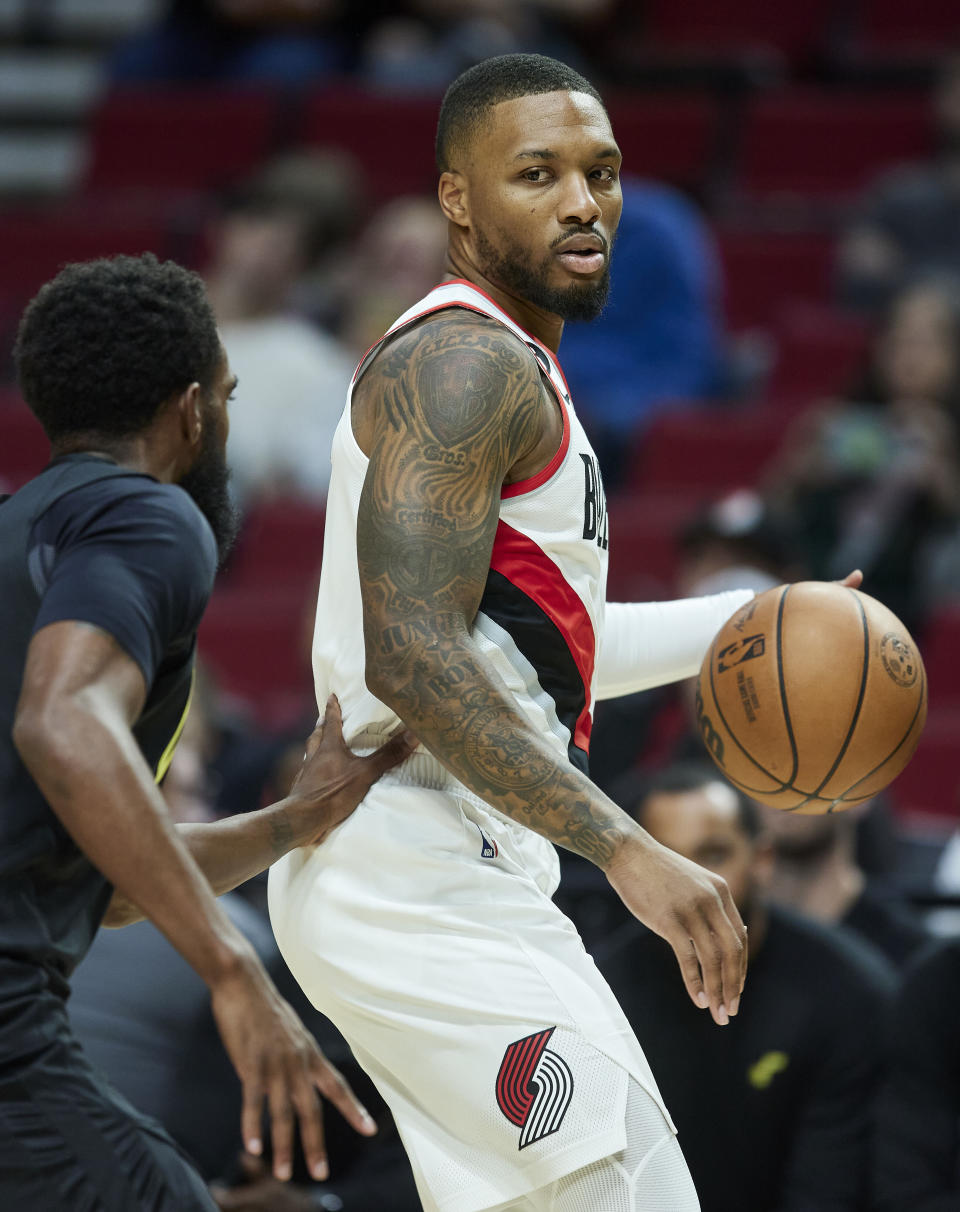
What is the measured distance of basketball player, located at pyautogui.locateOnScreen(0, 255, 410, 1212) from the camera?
7.35ft

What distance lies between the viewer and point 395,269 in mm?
7934

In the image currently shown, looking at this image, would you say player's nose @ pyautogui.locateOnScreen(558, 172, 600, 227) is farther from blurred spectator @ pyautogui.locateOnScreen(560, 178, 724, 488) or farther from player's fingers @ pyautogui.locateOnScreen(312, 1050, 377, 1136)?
blurred spectator @ pyautogui.locateOnScreen(560, 178, 724, 488)

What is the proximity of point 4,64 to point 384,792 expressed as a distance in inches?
387

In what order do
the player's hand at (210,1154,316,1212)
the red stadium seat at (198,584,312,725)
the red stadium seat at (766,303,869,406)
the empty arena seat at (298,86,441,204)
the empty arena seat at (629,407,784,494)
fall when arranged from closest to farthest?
the player's hand at (210,1154,316,1212) → the red stadium seat at (198,584,312,725) → the empty arena seat at (629,407,784,494) → the red stadium seat at (766,303,869,406) → the empty arena seat at (298,86,441,204)

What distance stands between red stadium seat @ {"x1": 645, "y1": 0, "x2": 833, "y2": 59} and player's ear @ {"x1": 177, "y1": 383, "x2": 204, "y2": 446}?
787 centimetres

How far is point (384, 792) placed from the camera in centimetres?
287

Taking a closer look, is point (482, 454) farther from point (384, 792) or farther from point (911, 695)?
point (911, 695)

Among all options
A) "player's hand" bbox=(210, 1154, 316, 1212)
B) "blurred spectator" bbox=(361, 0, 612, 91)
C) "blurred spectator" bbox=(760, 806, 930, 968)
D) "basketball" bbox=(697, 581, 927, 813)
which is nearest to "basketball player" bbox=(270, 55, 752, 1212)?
"basketball" bbox=(697, 581, 927, 813)

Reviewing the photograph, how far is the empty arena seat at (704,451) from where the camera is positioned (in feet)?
24.8

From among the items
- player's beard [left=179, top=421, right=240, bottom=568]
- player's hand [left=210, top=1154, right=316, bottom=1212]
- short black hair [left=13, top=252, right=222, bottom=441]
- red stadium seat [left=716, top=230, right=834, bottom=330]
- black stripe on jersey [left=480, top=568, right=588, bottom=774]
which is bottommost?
player's hand [left=210, top=1154, right=316, bottom=1212]

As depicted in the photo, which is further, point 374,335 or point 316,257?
point 316,257

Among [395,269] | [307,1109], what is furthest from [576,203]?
[395,269]

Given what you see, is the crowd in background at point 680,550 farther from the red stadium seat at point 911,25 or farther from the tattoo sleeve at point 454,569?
the tattoo sleeve at point 454,569

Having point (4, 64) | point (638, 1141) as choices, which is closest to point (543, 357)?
point (638, 1141)
